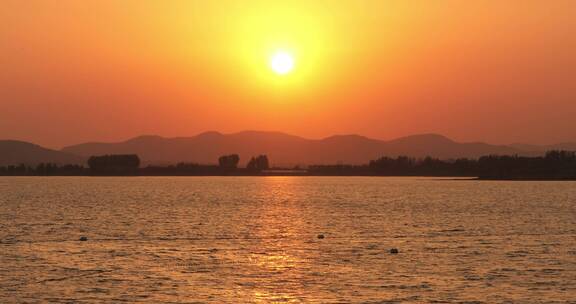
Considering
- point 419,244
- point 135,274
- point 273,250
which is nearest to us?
point 135,274

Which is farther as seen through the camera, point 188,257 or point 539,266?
point 188,257

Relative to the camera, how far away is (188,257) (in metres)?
73.0

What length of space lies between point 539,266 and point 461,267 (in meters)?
6.37

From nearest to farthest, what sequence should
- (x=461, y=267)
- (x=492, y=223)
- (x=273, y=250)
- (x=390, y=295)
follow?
(x=390, y=295), (x=461, y=267), (x=273, y=250), (x=492, y=223)

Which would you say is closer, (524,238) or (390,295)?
(390,295)

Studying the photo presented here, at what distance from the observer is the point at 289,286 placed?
55969 mm

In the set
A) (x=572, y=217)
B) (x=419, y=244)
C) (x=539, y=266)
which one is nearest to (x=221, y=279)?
(x=539, y=266)

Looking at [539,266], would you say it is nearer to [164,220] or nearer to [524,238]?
[524,238]

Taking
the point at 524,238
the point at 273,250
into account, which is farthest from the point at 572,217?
the point at 273,250

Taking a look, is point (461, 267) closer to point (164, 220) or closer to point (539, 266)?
point (539, 266)

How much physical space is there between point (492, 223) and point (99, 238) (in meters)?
59.8

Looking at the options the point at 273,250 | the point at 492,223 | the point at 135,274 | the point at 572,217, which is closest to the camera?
the point at 135,274

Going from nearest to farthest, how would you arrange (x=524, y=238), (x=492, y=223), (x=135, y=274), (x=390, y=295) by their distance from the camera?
1. (x=390, y=295)
2. (x=135, y=274)
3. (x=524, y=238)
4. (x=492, y=223)

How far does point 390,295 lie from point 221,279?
1322 centimetres
